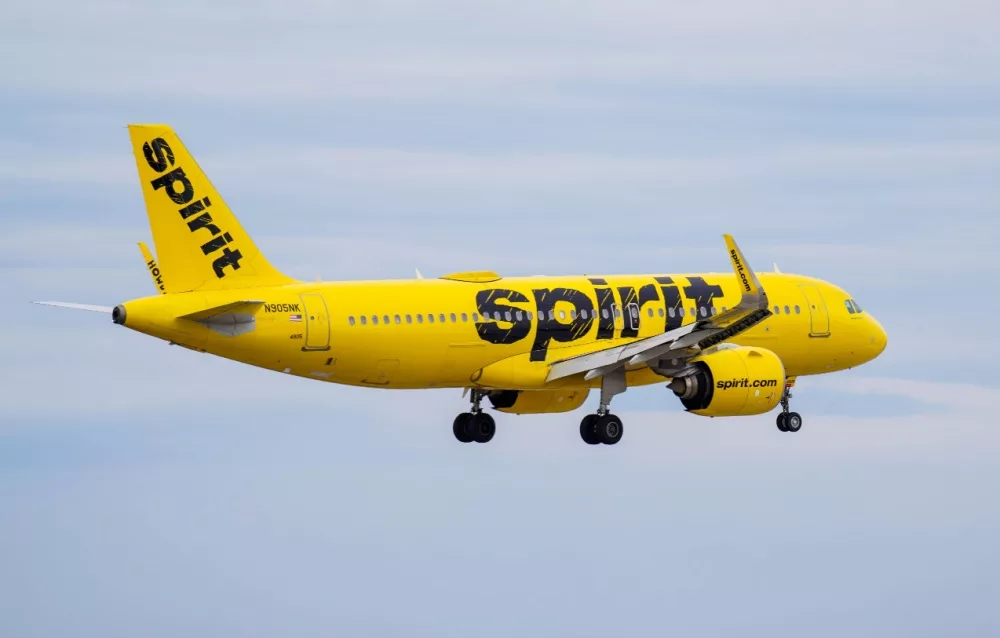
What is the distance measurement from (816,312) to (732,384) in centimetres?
823

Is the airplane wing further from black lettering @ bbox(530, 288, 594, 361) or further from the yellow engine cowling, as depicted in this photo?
the yellow engine cowling

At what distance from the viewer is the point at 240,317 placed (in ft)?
192

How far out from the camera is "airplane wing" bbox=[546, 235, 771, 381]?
192ft

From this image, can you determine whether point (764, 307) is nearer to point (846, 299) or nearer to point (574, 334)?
point (574, 334)

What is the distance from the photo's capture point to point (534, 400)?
2653 inches

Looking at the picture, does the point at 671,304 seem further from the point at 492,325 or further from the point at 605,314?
the point at 492,325

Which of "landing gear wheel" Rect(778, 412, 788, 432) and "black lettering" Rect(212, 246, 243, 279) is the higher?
"black lettering" Rect(212, 246, 243, 279)

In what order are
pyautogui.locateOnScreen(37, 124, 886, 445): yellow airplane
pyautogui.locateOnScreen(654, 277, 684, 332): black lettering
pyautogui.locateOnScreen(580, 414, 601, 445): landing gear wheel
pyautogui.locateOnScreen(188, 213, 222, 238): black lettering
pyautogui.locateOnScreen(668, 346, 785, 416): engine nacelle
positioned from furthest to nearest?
pyautogui.locateOnScreen(654, 277, 684, 332): black lettering → pyautogui.locateOnScreen(580, 414, 601, 445): landing gear wheel → pyautogui.locateOnScreen(668, 346, 785, 416): engine nacelle → pyautogui.locateOnScreen(188, 213, 222, 238): black lettering → pyautogui.locateOnScreen(37, 124, 886, 445): yellow airplane

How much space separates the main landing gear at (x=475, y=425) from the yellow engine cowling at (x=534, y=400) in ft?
1.70

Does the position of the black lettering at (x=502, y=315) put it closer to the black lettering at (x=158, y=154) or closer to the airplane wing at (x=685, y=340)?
the airplane wing at (x=685, y=340)

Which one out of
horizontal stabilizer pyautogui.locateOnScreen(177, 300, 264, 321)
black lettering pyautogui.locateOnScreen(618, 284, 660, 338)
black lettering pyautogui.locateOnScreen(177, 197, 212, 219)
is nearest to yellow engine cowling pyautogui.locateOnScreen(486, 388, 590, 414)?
black lettering pyautogui.locateOnScreen(618, 284, 660, 338)

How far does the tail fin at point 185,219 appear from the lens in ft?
190

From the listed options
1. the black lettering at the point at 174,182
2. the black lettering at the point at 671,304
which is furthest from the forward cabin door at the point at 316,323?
the black lettering at the point at 671,304

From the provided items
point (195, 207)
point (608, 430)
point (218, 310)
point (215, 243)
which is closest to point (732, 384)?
point (608, 430)
